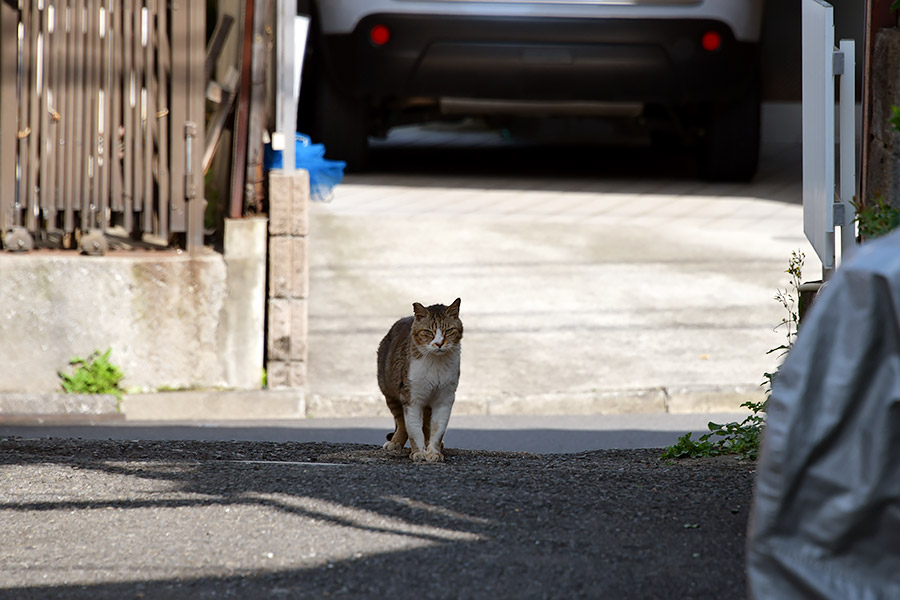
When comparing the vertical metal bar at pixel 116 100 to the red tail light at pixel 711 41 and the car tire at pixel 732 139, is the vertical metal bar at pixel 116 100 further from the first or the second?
the car tire at pixel 732 139

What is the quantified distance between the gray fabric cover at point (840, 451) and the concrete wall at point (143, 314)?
577cm

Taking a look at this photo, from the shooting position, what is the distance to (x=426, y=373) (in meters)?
5.04

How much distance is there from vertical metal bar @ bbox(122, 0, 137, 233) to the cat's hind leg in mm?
3090

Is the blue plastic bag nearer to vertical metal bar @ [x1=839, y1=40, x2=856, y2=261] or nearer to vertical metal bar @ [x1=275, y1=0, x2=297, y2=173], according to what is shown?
vertical metal bar @ [x1=275, y1=0, x2=297, y2=173]

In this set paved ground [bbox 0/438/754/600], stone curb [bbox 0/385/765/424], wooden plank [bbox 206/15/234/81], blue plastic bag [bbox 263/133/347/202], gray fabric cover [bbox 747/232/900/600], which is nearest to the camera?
gray fabric cover [bbox 747/232/900/600]

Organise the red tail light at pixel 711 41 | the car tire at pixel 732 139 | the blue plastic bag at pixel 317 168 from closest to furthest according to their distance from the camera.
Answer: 1. the blue plastic bag at pixel 317 168
2. the red tail light at pixel 711 41
3. the car tire at pixel 732 139

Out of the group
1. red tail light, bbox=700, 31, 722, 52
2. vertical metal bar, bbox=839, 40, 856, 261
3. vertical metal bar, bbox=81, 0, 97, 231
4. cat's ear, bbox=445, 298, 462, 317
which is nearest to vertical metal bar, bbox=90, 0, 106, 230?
vertical metal bar, bbox=81, 0, 97, 231

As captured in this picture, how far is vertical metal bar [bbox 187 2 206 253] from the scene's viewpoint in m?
7.69

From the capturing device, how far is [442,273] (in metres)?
9.15

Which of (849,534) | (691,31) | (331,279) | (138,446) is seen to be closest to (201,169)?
(331,279)

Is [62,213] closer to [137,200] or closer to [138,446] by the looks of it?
[137,200]

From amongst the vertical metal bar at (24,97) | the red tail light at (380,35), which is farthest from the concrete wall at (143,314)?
the red tail light at (380,35)

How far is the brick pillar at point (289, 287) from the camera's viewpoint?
7.83 m

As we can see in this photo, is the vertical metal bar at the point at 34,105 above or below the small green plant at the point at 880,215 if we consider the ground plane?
above
